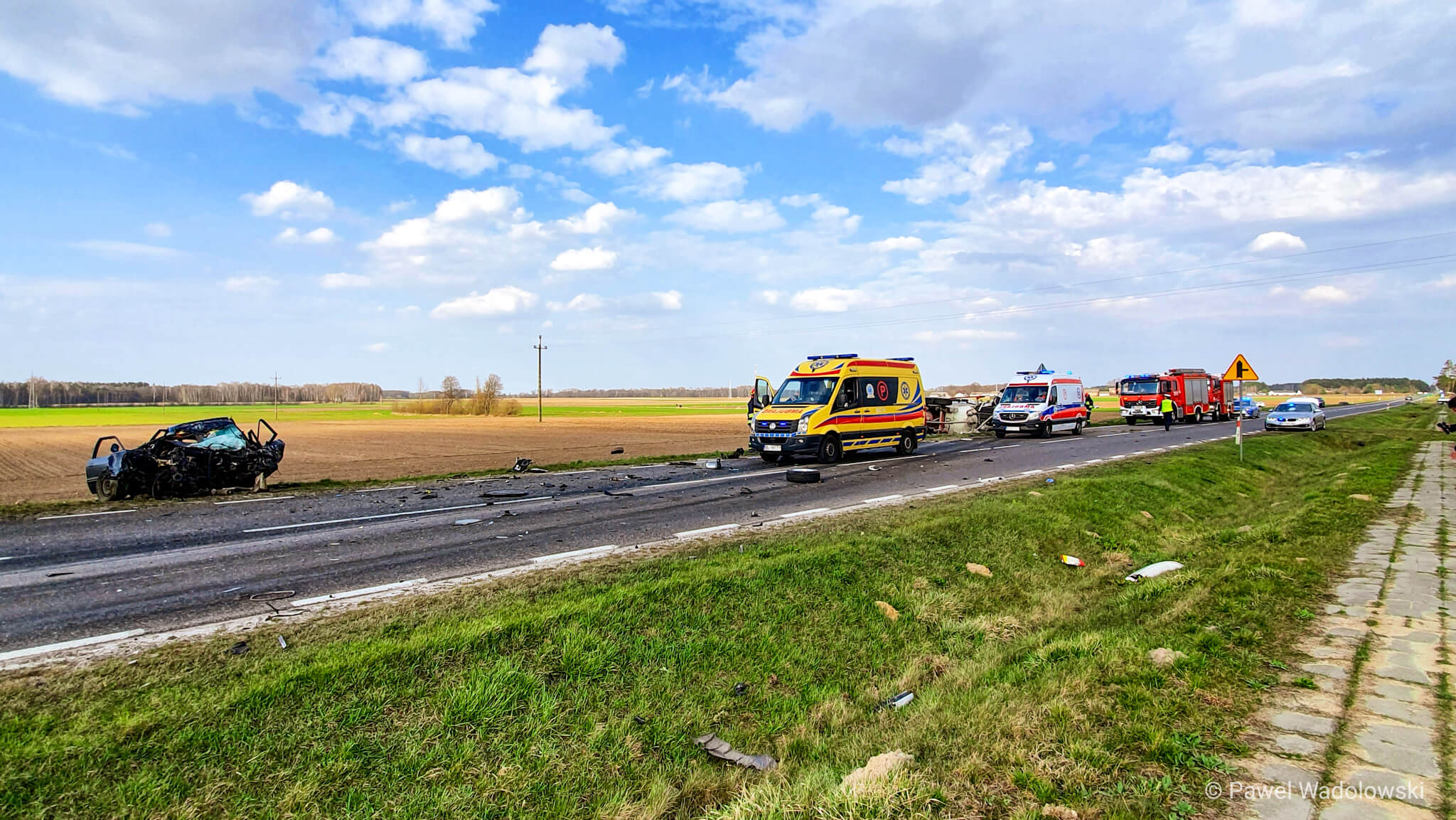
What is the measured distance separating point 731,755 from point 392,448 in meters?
35.9

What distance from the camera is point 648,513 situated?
11.2m

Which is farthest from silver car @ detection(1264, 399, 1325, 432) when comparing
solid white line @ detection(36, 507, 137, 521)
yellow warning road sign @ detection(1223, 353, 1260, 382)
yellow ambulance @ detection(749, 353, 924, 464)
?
solid white line @ detection(36, 507, 137, 521)

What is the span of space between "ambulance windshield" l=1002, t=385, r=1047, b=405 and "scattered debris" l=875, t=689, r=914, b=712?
27738 millimetres

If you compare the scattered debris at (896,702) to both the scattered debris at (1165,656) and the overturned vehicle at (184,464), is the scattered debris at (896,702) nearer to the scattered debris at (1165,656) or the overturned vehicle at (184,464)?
the scattered debris at (1165,656)

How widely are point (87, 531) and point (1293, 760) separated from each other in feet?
44.5

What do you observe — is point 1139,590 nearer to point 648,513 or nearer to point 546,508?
point 648,513

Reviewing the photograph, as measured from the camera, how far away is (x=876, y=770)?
11.8 ft

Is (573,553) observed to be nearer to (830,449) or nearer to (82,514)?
(82,514)

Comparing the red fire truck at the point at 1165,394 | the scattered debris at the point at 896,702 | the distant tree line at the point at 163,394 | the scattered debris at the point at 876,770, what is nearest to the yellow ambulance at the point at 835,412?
the scattered debris at the point at 896,702

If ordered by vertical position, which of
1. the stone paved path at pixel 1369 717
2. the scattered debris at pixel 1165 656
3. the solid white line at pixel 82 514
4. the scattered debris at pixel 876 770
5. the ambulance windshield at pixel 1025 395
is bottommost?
the scattered debris at pixel 876 770

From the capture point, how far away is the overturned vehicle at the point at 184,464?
42.3 ft

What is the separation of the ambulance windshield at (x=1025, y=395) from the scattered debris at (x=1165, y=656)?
27388 millimetres

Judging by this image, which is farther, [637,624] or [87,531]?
[87,531]

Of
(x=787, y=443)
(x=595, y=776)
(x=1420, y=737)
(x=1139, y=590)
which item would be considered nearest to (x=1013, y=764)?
(x=1420, y=737)
